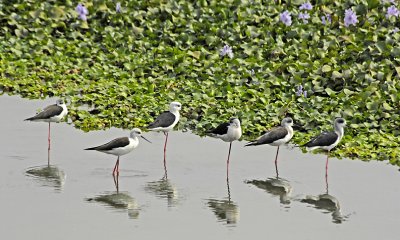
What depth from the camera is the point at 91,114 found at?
60.2 feet

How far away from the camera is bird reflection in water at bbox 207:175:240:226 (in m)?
12.3

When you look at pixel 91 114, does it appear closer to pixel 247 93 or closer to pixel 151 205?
pixel 247 93

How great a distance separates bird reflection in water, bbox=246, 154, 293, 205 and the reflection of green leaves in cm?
188

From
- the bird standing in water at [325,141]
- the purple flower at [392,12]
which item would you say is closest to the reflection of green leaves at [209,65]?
the purple flower at [392,12]

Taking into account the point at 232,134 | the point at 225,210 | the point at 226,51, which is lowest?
the point at 225,210

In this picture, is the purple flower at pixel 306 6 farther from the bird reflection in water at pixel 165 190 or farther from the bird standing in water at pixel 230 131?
the bird reflection in water at pixel 165 190

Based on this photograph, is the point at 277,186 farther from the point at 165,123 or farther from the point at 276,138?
the point at 165,123

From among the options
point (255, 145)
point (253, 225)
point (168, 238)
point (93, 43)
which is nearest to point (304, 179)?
point (255, 145)

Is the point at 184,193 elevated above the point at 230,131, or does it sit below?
below

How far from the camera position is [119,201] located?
43.0 ft

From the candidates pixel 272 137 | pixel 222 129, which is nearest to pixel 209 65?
pixel 222 129

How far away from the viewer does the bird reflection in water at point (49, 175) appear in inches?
547

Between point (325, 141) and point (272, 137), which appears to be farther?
point (272, 137)

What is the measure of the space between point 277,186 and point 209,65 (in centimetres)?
682
